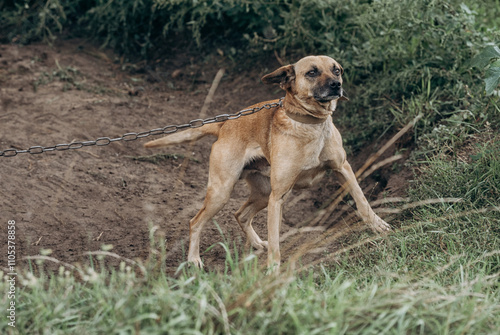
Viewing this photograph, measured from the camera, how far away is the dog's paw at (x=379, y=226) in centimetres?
454

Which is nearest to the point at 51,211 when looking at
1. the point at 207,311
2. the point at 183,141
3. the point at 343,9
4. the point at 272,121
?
the point at 183,141

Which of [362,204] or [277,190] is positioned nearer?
[277,190]

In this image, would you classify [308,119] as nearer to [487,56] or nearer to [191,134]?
[191,134]

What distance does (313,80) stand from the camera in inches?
174

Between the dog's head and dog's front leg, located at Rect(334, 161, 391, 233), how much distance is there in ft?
1.88

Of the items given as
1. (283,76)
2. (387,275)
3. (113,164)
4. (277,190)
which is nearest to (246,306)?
(387,275)

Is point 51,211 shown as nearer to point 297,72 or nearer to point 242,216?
point 242,216

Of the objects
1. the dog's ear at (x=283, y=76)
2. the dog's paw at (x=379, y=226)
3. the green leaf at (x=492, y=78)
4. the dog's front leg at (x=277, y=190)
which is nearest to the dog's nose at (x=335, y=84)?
the dog's ear at (x=283, y=76)

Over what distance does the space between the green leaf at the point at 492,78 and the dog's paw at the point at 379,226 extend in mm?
1271

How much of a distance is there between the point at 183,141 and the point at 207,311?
7.95ft

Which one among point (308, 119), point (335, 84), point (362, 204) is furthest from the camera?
point (362, 204)

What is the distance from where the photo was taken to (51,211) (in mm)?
5309

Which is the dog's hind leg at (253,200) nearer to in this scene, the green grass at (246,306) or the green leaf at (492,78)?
the green grass at (246,306)

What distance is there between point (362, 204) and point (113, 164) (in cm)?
289
